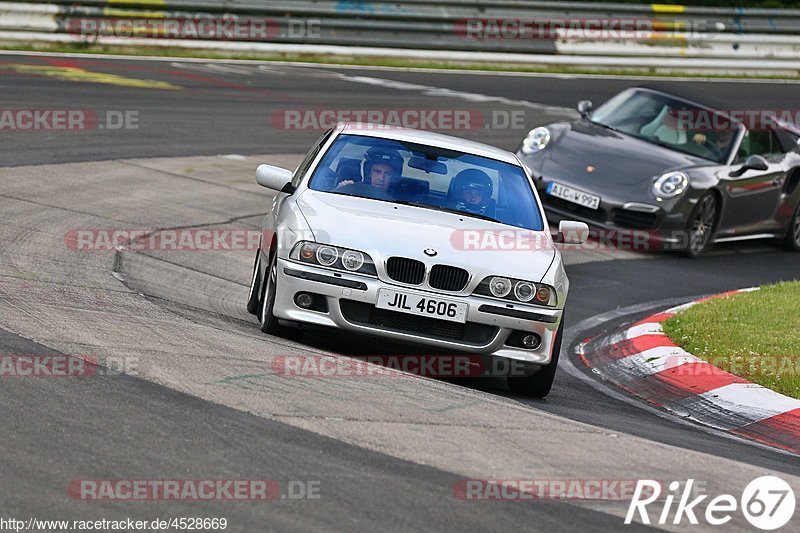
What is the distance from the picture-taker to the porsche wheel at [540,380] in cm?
766

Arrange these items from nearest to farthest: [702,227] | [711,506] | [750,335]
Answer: [711,506] → [750,335] → [702,227]

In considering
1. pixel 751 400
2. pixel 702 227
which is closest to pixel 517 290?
pixel 751 400

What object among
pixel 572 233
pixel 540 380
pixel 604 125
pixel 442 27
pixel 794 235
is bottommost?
pixel 794 235

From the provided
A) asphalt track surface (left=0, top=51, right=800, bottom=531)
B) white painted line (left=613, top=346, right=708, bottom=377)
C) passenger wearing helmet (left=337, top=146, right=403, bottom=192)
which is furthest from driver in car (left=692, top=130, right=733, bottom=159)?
passenger wearing helmet (left=337, top=146, right=403, bottom=192)

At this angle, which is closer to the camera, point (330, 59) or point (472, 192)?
point (472, 192)

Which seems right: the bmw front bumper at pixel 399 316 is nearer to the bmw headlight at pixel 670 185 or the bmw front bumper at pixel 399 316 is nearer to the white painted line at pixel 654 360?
the white painted line at pixel 654 360

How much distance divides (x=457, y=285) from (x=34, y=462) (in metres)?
3.06

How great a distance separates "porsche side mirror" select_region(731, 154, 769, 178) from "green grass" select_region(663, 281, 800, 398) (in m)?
3.09

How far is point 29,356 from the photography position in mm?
6191

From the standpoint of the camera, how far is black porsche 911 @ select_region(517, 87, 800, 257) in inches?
527

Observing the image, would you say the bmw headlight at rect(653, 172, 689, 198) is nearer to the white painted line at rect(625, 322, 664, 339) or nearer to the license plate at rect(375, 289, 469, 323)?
the white painted line at rect(625, 322, 664, 339)

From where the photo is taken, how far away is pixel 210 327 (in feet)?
25.0

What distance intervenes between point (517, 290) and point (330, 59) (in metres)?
17.0

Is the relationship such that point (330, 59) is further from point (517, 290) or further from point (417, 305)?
point (417, 305)
